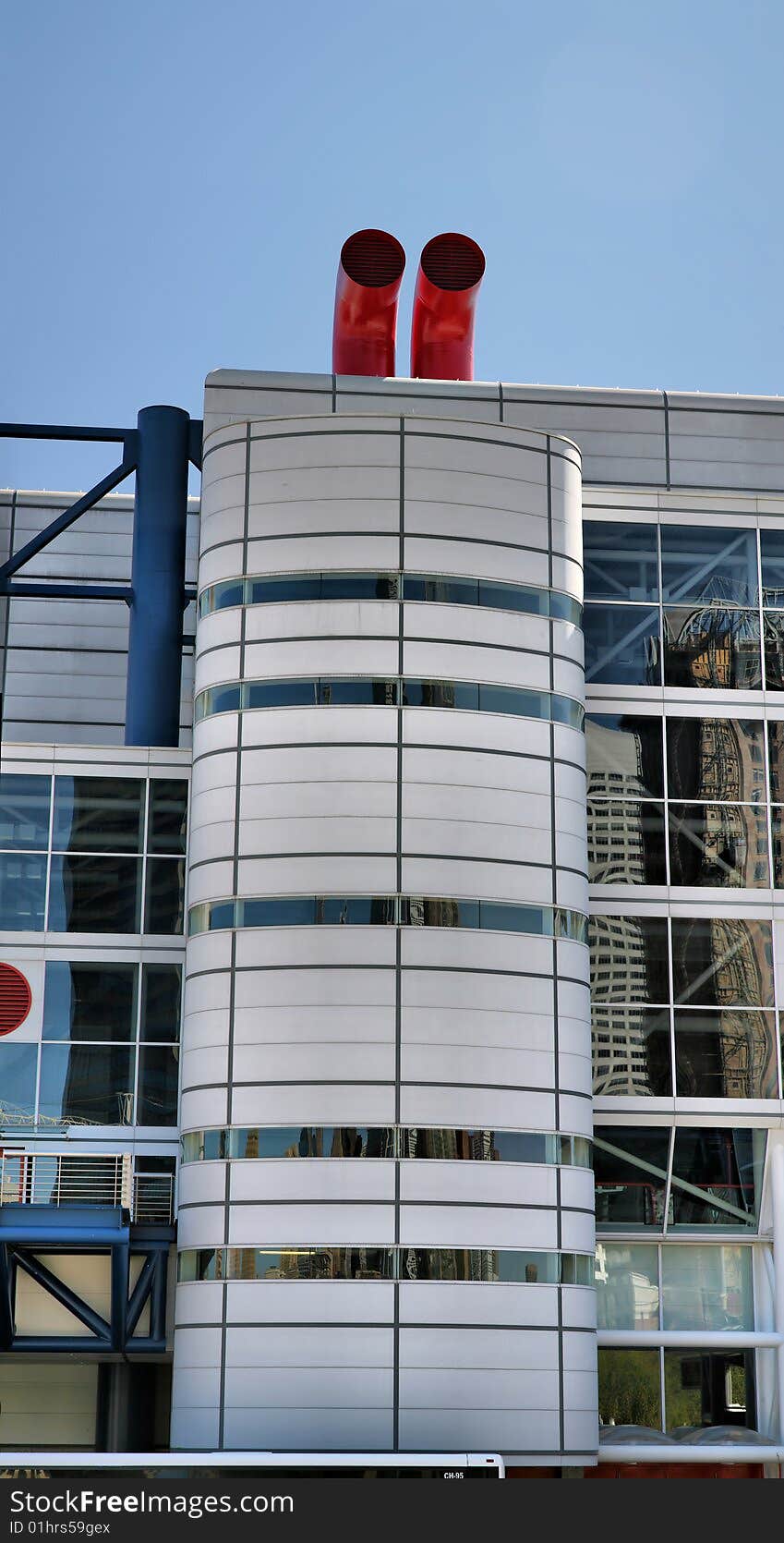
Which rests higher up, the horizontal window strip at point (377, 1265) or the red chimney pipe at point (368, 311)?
the red chimney pipe at point (368, 311)

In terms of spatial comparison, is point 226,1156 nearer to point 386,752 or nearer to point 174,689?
point 386,752

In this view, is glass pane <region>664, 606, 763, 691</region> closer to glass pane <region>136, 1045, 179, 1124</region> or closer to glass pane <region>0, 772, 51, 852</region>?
glass pane <region>136, 1045, 179, 1124</region>

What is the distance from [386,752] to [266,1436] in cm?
1268

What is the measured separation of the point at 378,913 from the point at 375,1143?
14.1 feet

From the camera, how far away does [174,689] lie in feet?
137

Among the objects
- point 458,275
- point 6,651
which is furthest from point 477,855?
point 6,651

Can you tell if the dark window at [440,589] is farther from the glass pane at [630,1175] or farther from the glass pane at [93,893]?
the glass pane at [630,1175]

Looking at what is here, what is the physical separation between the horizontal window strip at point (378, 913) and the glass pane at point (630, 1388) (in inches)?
351

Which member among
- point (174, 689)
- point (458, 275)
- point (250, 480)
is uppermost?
point (458, 275)

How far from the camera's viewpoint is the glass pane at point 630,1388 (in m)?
36.5

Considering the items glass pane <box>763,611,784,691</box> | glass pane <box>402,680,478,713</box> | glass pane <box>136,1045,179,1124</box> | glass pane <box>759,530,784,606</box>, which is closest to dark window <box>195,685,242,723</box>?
glass pane <box>402,680,478,713</box>

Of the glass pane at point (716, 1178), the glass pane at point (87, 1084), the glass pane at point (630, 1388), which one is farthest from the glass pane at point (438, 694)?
the glass pane at point (630, 1388)

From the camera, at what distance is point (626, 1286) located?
123 feet

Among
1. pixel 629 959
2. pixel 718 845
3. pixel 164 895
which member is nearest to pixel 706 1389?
pixel 629 959
